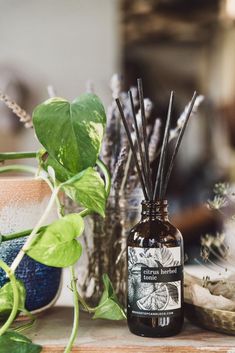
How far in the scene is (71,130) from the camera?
80 cm

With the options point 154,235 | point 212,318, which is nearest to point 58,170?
point 154,235

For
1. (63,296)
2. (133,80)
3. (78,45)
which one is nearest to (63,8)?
(78,45)

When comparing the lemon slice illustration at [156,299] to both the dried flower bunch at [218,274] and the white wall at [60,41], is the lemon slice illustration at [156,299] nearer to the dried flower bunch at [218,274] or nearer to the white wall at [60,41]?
the dried flower bunch at [218,274]

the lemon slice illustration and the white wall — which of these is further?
the white wall

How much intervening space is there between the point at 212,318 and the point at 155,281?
94mm

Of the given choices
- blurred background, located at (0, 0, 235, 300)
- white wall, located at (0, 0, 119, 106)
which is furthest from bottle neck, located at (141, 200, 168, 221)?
white wall, located at (0, 0, 119, 106)

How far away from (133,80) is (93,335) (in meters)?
4.60

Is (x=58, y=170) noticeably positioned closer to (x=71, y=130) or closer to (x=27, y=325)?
(x=71, y=130)

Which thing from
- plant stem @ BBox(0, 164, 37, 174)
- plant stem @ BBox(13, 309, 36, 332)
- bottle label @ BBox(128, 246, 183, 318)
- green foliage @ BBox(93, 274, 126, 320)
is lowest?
plant stem @ BBox(13, 309, 36, 332)

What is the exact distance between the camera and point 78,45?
450cm

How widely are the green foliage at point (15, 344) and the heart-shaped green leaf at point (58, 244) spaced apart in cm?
10

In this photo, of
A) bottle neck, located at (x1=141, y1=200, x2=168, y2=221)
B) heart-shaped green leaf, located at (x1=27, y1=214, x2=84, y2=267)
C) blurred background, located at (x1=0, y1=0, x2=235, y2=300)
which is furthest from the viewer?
blurred background, located at (x1=0, y1=0, x2=235, y2=300)

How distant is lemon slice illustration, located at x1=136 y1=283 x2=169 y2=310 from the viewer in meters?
0.82

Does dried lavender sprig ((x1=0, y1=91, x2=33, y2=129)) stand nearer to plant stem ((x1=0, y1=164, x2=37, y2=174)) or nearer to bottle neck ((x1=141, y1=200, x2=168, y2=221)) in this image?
plant stem ((x1=0, y1=164, x2=37, y2=174))
